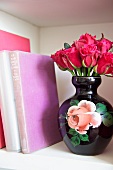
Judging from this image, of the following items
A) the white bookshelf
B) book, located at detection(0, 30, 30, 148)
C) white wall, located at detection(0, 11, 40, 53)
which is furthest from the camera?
white wall, located at detection(0, 11, 40, 53)

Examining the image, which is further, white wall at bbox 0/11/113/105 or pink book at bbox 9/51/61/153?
white wall at bbox 0/11/113/105

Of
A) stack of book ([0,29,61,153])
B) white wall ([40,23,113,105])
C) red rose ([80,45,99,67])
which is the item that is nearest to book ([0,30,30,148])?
stack of book ([0,29,61,153])

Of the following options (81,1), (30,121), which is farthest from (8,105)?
(81,1)

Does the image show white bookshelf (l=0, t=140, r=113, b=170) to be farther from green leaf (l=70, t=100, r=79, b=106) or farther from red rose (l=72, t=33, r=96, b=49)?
red rose (l=72, t=33, r=96, b=49)

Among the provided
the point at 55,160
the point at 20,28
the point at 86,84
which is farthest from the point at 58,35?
the point at 55,160

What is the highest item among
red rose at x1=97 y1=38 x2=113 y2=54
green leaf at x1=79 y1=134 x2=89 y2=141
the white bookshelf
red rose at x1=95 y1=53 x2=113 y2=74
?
red rose at x1=97 y1=38 x2=113 y2=54

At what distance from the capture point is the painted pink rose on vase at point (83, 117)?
0.58 meters

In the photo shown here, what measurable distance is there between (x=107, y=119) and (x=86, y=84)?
0.29 feet

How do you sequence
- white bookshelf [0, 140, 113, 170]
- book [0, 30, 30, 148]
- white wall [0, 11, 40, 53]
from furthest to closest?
white wall [0, 11, 40, 53]
book [0, 30, 30, 148]
white bookshelf [0, 140, 113, 170]

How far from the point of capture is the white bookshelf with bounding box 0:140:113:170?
55cm

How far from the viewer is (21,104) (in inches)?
24.3

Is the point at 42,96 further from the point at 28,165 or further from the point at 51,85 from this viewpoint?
the point at 28,165

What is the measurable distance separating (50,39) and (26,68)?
1.07 feet

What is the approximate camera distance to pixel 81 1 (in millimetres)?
660
